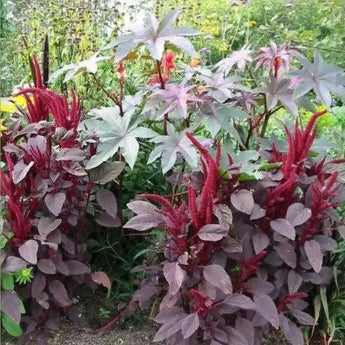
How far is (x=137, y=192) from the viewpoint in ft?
8.41

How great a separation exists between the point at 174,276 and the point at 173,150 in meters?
0.41

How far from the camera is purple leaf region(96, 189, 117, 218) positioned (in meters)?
2.21

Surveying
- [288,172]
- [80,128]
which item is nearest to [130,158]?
[80,128]

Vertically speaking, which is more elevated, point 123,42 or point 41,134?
point 123,42

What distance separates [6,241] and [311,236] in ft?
3.05

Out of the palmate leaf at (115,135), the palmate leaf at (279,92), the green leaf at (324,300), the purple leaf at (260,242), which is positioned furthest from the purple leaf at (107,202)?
the green leaf at (324,300)

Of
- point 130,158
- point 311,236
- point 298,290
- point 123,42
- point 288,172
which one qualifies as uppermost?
point 123,42

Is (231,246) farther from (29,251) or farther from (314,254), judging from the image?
(29,251)

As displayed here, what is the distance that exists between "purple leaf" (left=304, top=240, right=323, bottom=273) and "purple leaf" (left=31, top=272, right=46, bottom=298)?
81cm

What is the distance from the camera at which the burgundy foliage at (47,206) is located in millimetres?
2041

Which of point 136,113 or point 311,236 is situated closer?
point 311,236

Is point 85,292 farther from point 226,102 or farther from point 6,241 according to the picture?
point 226,102

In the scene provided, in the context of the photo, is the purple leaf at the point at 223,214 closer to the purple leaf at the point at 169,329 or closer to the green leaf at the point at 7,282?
the purple leaf at the point at 169,329

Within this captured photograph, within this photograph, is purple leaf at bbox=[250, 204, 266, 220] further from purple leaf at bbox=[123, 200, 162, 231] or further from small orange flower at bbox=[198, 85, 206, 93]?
small orange flower at bbox=[198, 85, 206, 93]
